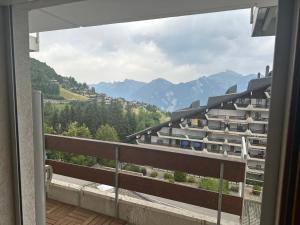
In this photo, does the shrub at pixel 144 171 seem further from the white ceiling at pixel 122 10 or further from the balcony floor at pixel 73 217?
the white ceiling at pixel 122 10

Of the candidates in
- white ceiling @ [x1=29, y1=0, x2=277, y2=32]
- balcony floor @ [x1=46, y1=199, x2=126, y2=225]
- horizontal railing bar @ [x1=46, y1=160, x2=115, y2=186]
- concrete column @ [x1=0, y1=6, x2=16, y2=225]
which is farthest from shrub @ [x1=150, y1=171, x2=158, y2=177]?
white ceiling @ [x1=29, y1=0, x2=277, y2=32]

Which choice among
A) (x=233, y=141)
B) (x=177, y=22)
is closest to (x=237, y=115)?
(x=233, y=141)

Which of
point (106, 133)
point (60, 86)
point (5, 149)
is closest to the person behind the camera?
point (5, 149)

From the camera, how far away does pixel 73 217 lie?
7.13 feet

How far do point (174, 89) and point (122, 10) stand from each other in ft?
1.85

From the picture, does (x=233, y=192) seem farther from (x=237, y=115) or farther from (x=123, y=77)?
(x=123, y=77)

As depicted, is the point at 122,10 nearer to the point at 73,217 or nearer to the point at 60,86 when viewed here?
the point at 60,86

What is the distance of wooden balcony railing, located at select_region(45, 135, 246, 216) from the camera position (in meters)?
1.76

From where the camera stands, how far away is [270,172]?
0.69 m

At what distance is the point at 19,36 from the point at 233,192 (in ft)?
5.93

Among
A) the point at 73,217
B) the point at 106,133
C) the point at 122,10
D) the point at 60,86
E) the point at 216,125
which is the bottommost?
the point at 73,217

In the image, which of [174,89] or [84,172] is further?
[84,172]

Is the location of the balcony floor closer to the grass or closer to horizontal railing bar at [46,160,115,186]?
horizontal railing bar at [46,160,115,186]

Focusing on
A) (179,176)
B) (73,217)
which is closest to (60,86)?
(179,176)
